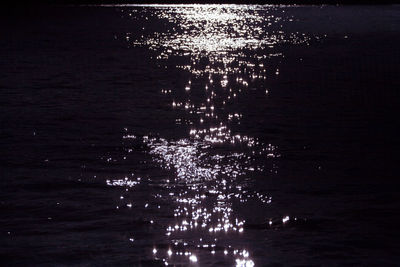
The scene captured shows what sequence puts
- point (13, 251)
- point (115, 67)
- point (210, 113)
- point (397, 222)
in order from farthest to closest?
point (115, 67), point (210, 113), point (397, 222), point (13, 251)

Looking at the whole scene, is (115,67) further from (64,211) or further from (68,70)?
(64,211)

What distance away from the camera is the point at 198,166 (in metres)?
13.6

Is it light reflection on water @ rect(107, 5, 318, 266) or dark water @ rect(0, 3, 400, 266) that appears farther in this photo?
light reflection on water @ rect(107, 5, 318, 266)

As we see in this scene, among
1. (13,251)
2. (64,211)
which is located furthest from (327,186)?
(13,251)

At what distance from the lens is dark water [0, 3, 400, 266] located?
31.5ft

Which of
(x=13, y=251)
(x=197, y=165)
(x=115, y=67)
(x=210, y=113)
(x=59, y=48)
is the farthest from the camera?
(x=59, y=48)

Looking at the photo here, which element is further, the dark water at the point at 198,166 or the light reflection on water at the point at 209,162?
the light reflection on water at the point at 209,162

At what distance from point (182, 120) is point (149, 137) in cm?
243

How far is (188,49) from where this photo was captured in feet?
134

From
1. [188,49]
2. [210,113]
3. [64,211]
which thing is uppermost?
[64,211]

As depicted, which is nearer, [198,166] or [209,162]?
[198,166]

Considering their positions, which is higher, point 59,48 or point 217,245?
point 217,245

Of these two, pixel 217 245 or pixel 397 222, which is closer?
pixel 217 245

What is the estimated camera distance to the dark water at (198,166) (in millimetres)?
9594
